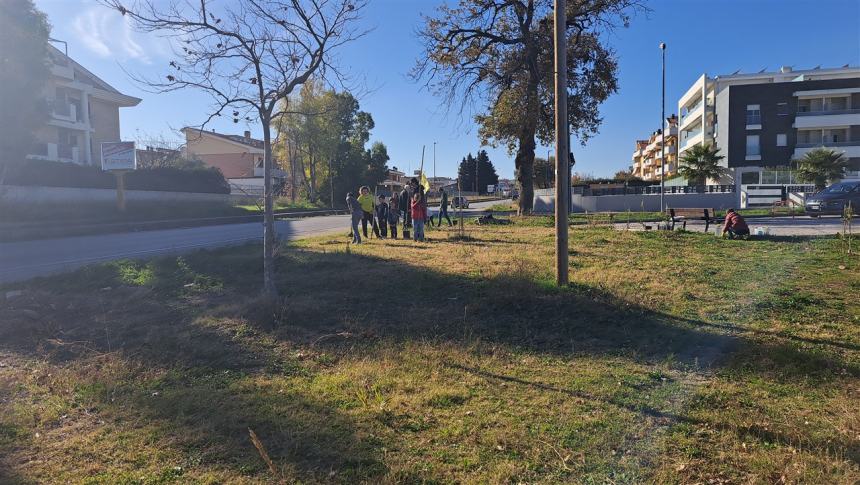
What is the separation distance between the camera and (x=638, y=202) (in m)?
32.5

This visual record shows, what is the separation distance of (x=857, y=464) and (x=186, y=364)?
5.39 metres

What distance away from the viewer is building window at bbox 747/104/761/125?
50.3 m

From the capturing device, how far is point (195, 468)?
3.26 metres

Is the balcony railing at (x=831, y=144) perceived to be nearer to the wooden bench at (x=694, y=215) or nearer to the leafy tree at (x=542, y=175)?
the leafy tree at (x=542, y=175)

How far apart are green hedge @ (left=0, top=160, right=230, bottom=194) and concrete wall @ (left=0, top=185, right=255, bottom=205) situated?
0.41m

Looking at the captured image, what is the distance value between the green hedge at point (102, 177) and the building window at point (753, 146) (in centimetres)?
4811

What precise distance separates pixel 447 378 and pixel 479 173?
108508 mm

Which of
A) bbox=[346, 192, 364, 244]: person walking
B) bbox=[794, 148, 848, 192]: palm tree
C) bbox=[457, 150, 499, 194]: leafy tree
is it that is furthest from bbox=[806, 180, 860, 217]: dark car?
bbox=[457, 150, 499, 194]: leafy tree

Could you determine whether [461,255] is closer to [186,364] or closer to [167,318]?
[167,318]

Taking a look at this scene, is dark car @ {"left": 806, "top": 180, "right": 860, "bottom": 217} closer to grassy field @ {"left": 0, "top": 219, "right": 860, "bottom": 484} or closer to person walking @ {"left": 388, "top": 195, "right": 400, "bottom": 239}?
grassy field @ {"left": 0, "top": 219, "right": 860, "bottom": 484}

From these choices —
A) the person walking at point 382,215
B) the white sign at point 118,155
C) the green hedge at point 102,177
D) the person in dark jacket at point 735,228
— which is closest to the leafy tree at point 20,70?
the green hedge at point 102,177

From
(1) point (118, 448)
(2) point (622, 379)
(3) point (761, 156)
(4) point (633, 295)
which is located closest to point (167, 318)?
(1) point (118, 448)

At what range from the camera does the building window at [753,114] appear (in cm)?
5034

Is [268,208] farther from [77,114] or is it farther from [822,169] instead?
[77,114]
